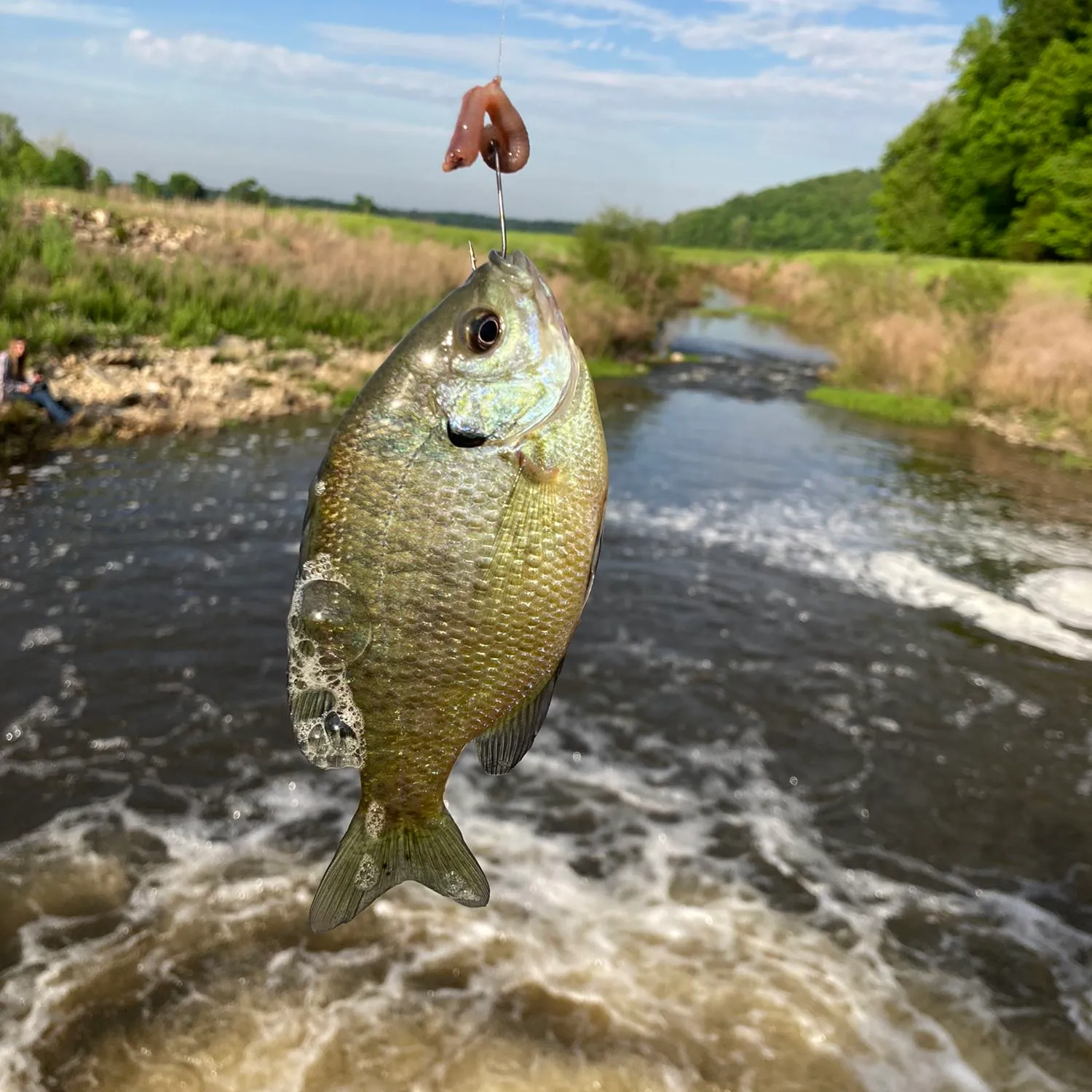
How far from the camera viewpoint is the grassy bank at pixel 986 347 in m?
21.8

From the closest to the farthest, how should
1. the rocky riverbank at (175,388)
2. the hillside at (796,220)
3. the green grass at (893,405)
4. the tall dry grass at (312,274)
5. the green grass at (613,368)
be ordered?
the rocky riverbank at (175,388) → the tall dry grass at (312,274) → the green grass at (893,405) → the green grass at (613,368) → the hillside at (796,220)

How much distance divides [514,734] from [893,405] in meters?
24.9

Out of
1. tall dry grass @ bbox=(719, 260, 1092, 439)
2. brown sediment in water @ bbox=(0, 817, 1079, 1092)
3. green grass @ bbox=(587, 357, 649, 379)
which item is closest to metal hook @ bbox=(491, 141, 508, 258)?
brown sediment in water @ bbox=(0, 817, 1079, 1092)

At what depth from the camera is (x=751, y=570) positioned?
465 inches

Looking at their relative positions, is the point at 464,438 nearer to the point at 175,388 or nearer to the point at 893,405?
the point at 175,388

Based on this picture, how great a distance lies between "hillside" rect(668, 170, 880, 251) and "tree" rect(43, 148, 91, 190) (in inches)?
3701

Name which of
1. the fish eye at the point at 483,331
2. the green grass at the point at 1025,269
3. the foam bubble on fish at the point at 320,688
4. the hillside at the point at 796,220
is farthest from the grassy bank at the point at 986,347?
the hillside at the point at 796,220

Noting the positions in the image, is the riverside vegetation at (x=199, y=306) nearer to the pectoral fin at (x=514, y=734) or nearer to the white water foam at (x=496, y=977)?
the white water foam at (x=496, y=977)

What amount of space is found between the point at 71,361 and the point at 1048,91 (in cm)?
4997

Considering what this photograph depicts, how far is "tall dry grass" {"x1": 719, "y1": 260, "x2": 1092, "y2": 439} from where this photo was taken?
72.4 feet

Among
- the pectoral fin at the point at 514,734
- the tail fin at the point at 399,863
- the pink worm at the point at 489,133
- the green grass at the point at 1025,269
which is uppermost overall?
the green grass at the point at 1025,269

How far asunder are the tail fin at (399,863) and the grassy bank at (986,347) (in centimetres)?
2224

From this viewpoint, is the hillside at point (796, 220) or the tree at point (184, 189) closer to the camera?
the tree at point (184, 189)

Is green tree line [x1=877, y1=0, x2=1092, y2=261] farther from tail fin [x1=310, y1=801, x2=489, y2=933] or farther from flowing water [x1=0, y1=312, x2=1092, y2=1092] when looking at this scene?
tail fin [x1=310, y1=801, x2=489, y2=933]
